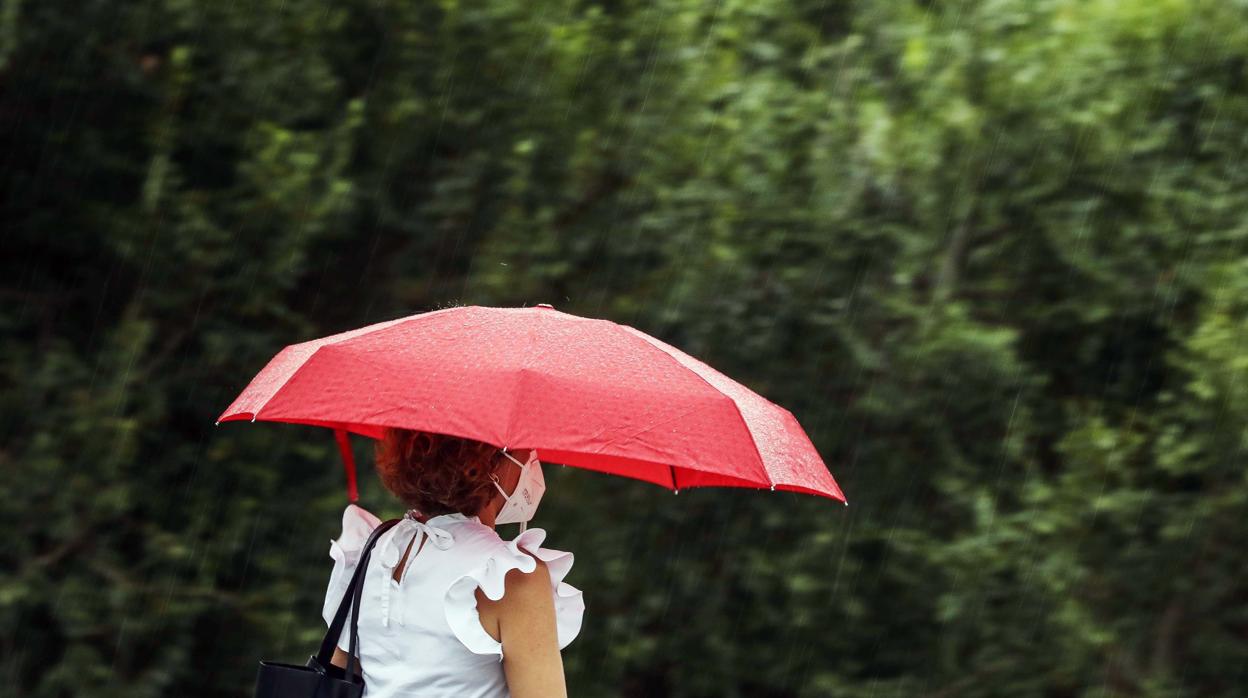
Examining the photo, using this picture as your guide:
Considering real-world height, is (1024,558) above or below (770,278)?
below

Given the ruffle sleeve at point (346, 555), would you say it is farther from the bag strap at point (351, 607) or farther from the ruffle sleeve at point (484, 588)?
the ruffle sleeve at point (484, 588)

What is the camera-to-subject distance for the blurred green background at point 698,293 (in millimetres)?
5586

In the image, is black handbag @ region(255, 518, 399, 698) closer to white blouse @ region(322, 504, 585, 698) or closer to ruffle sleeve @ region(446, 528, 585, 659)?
white blouse @ region(322, 504, 585, 698)

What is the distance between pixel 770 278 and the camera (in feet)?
19.5

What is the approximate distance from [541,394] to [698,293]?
352cm

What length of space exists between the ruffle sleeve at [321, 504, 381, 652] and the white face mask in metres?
0.26

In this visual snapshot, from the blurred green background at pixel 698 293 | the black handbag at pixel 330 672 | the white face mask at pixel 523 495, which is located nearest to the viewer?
the black handbag at pixel 330 672

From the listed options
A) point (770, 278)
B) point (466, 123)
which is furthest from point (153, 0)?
point (770, 278)

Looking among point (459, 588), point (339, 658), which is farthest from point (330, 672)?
point (459, 588)

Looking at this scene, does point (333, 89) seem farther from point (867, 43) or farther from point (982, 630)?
point (982, 630)

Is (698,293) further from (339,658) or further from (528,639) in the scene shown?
(528,639)

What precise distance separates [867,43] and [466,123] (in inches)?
71.6

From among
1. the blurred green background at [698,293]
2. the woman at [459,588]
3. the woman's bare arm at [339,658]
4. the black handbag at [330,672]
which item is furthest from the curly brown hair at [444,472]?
the blurred green background at [698,293]

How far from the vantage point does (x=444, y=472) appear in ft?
8.30
